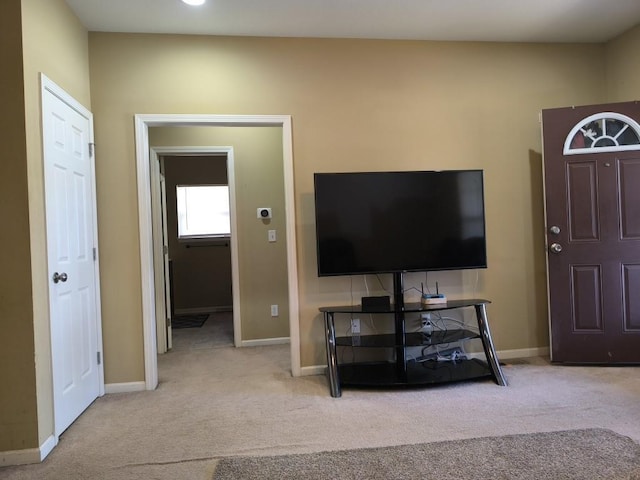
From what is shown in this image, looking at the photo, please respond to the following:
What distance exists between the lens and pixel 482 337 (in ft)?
9.33

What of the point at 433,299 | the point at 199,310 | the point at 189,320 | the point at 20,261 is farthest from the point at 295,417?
the point at 199,310

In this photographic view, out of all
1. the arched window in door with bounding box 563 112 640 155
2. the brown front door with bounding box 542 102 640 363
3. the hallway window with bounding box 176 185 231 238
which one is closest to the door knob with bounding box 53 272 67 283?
the brown front door with bounding box 542 102 640 363

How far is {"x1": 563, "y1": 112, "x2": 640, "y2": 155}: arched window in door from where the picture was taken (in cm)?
302

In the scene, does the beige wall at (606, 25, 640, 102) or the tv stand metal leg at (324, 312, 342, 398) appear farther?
the beige wall at (606, 25, 640, 102)

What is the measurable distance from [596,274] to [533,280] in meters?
0.43

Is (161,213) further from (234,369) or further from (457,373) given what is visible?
(457,373)

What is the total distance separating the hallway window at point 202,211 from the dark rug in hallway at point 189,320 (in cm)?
122

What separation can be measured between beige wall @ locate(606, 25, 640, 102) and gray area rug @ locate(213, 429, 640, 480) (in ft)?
8.89

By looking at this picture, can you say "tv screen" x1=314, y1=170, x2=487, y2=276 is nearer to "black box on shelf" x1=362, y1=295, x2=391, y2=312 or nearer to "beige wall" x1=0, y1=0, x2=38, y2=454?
"black box on shelf" x1=362, y1=295, x2=391, y2=312

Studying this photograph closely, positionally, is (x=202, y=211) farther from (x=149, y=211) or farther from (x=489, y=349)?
(x=489, y=349)

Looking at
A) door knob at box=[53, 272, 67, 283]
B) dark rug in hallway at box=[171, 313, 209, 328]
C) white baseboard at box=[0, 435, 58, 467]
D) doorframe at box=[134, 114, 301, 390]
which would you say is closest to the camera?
white baseboard at box=[0, 435, 58, 467]

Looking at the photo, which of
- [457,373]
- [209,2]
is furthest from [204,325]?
[209,2]

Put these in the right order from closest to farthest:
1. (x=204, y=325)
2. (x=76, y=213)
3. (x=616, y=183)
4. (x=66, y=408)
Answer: (x=66, y=408) → (x=76, y=213) → (x=616, y=183) → (x=204, y=325)

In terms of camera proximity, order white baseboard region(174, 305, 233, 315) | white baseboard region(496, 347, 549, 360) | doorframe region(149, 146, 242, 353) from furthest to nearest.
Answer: white baseboard region(174, 305, 233, 315)
doorframe region(149, 146, 242, 353)
white baseboard region(496, 347, 549, 360)
